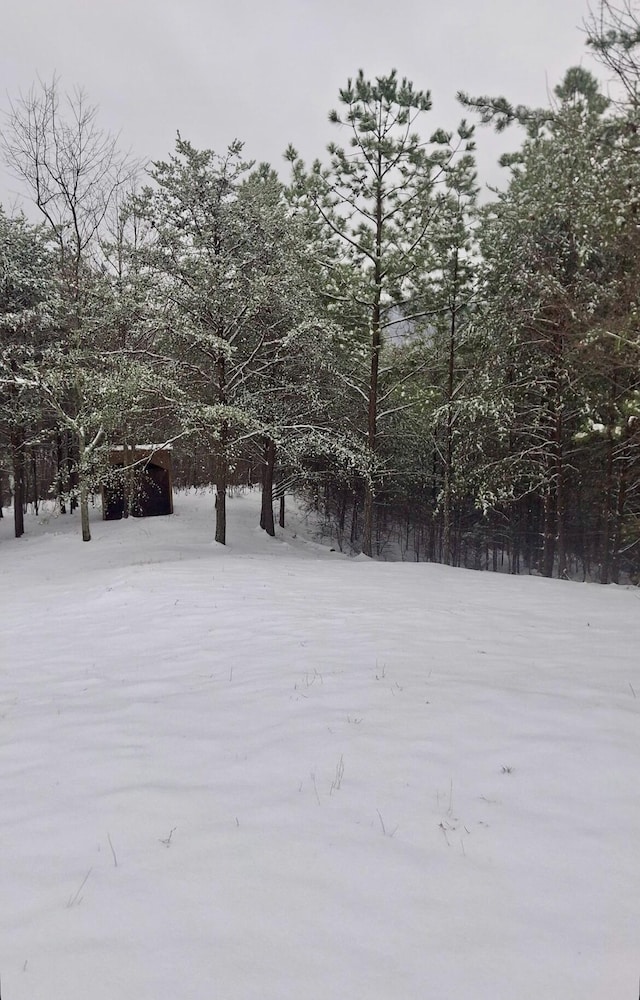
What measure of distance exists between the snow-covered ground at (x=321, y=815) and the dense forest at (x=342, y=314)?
801 centimetres

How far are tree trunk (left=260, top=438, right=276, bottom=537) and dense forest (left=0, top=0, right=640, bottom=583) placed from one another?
133mm

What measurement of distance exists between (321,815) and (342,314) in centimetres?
1654

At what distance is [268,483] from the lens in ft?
67.1

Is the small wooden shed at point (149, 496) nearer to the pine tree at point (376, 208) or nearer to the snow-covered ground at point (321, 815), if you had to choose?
the pine tree at point (376, 208)

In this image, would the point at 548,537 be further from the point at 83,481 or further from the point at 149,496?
the point at 149,496

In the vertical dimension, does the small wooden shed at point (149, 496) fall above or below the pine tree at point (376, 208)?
below

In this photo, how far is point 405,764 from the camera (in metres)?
3.79

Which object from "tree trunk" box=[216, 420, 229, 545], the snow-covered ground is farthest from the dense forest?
the snow-covered ground

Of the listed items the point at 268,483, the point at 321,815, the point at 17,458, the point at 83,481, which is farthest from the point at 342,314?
the point at 321,815

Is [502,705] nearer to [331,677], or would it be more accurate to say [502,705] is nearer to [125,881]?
[331,677]

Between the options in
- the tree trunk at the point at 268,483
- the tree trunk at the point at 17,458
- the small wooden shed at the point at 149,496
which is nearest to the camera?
the tree trunk at the point at 268,483

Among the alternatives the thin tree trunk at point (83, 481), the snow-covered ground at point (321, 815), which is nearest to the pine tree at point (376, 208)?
the thin tree trunk at point (83, 481)

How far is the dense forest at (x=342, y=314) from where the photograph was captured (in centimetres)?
1438

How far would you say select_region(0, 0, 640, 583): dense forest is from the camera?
14.4 m
